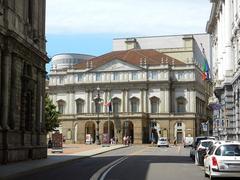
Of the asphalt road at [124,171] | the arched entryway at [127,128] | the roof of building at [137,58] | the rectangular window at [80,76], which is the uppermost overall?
the roof of building at [137,58]

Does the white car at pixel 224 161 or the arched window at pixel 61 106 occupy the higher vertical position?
the arched window at pixel 61 106

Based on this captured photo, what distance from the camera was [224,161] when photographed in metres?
19.7

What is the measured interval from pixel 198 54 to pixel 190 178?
123m

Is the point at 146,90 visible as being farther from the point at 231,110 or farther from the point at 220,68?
the point at 231,110

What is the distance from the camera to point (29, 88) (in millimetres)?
35281

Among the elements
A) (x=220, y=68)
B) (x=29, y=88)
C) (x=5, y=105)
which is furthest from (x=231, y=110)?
(x=5, y=105)

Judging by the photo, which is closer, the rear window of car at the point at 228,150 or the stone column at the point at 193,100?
the rear window of car at the point at 228,150

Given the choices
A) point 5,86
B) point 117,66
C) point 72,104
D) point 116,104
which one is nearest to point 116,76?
point 117,66

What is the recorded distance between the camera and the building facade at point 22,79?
30.6m

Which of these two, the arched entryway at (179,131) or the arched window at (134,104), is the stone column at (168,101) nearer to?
the arched entryway at (179,131)

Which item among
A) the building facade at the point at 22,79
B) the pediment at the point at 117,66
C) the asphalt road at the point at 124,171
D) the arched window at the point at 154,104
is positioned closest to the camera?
the asphalt road at the point at 124,171

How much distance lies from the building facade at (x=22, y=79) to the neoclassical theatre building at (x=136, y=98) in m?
76.7

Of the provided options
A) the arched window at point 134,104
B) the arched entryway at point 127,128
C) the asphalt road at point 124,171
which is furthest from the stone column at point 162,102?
the asphalt road at point 124,171

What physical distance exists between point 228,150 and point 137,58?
105 m
